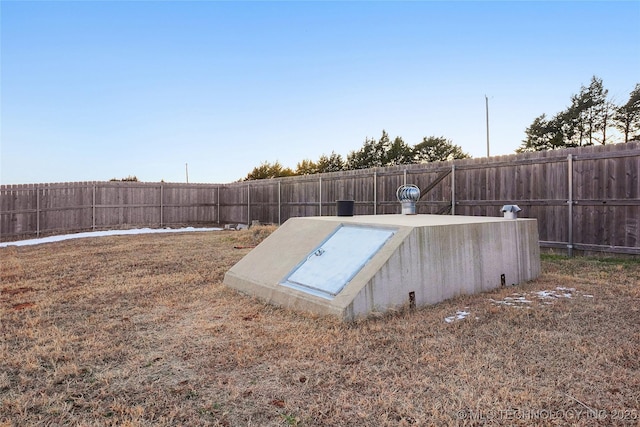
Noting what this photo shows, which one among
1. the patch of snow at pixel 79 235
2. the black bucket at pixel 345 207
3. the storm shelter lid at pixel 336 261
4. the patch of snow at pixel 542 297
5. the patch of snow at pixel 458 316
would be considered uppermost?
the black bucket at pixel 345 207

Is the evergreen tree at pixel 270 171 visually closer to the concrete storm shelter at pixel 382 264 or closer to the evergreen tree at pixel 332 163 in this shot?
the evergreen tree at pixel 332 163

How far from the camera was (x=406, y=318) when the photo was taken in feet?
12.1

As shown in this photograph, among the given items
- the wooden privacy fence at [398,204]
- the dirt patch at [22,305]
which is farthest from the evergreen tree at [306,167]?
the dirt patch at [22,305]

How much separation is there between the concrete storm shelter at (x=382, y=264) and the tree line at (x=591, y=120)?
2315 centimetres

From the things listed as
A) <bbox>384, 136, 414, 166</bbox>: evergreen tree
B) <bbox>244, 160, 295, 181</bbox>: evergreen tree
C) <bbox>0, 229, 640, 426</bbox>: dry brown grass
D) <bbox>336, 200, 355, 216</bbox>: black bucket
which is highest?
<bbox>384, 136, 414, 166</bbox>: evergreen tree

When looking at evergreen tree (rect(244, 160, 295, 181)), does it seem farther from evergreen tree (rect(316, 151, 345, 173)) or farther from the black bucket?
the black bucket

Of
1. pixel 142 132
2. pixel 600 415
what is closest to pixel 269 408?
pixel 600 415

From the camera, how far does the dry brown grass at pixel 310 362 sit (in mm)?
2055

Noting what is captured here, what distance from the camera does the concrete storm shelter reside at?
3.82 metres

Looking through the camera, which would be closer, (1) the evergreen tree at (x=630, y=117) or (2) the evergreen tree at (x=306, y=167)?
(1) the evergreen tree at (x=630, y=117)

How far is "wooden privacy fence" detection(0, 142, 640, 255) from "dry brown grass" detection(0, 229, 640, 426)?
2.97m

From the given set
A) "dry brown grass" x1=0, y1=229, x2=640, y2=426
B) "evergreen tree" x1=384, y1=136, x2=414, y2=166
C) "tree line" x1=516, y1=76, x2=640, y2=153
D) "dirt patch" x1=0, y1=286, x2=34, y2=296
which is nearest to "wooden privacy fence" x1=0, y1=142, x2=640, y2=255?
"dry brown grass" x1=0, y1=229, x2=640, y2=426

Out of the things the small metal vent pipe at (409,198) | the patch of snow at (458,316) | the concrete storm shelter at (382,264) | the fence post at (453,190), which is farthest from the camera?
the fence post at (453,190)

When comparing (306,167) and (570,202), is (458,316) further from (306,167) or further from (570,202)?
(306,167)
